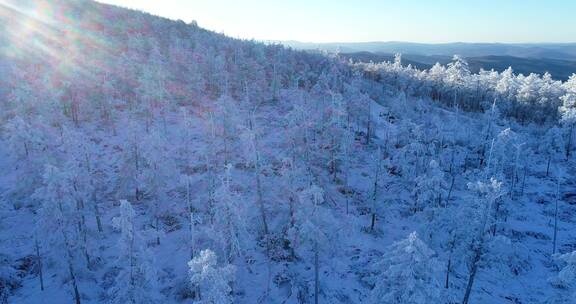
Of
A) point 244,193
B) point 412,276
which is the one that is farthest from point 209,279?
point 244,193

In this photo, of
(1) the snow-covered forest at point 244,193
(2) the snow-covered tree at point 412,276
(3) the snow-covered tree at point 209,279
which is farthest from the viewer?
(1) the snow-covered forest at point 244,193

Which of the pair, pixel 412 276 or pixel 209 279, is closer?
pixel 412 276

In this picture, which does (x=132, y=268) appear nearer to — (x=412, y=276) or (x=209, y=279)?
(x=209, y=279)

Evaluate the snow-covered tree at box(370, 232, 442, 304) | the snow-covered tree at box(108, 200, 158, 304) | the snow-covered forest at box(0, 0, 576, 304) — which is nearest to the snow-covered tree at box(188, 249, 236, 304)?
the snow-covered forest at box(0, 0, 576, 304)

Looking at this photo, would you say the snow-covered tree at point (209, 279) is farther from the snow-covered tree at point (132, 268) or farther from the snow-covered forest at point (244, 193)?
the snow-covered tree at point (132, 268)

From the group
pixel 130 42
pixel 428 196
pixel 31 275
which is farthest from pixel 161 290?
pixel 130 42

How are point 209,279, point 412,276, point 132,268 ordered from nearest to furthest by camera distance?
point 412,276 → point 209,279 → point 132,268

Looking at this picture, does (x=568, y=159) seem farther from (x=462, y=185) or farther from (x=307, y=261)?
(x=307, y=261)

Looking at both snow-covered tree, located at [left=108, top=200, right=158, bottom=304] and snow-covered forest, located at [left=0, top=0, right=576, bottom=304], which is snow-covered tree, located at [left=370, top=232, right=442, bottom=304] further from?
snow-covered tree, located at [left=108, top=200, right=158, bottom=304]

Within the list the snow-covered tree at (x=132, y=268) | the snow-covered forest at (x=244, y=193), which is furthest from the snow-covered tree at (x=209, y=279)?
the snow-covered tree at (x=132, y=268)
